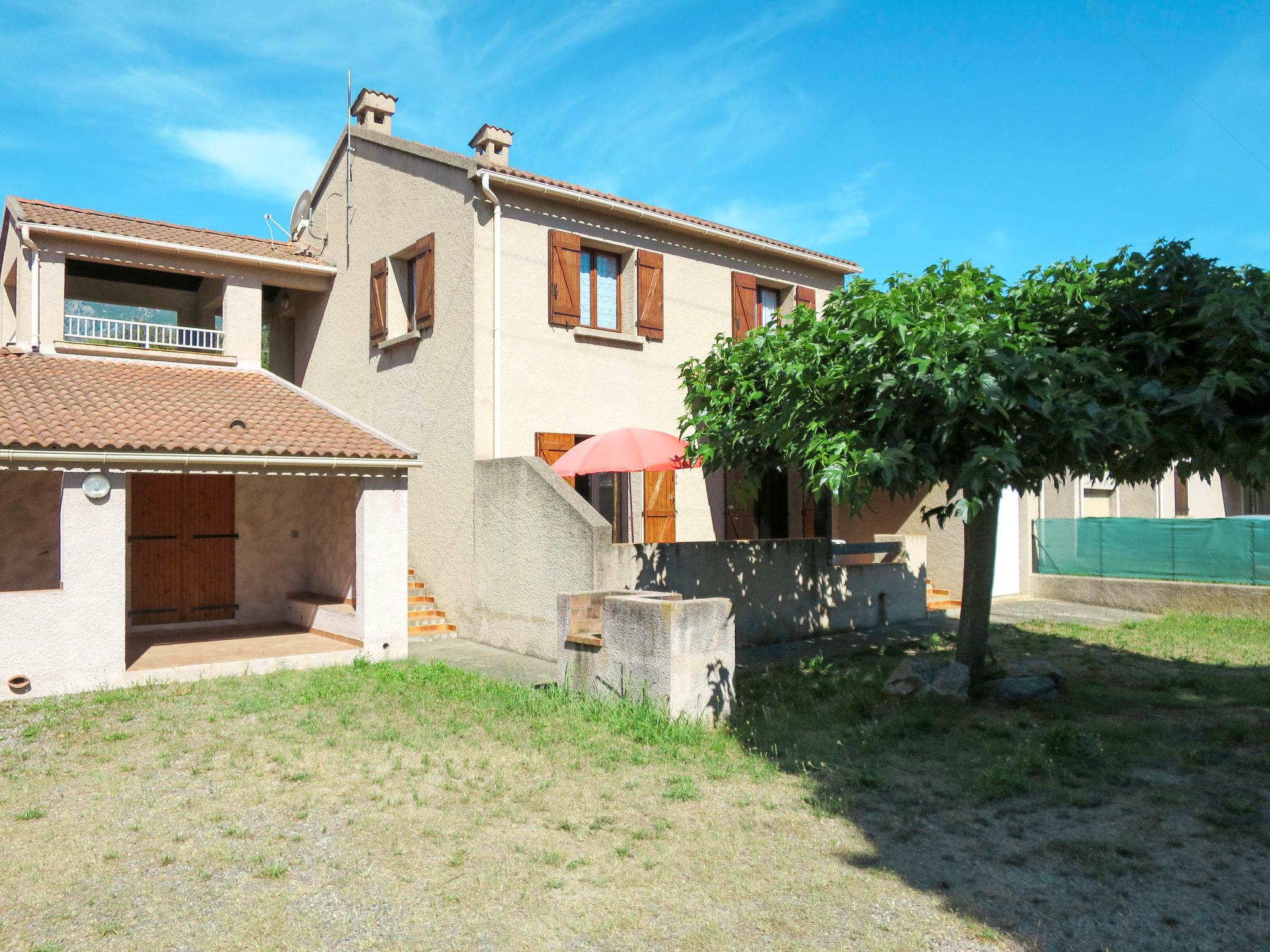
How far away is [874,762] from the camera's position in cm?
681

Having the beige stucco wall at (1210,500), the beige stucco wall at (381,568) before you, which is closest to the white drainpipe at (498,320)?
the beige stucco wall at (381,568)

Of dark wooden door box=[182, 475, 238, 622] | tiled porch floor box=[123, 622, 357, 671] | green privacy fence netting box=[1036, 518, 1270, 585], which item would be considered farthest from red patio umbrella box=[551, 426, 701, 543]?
green privacy fence netting box=[1036, 518, 1270, 585]

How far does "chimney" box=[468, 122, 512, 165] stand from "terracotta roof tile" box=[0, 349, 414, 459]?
435 cm

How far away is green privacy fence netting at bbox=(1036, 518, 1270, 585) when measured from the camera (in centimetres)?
1523

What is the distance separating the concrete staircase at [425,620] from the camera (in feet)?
42.3

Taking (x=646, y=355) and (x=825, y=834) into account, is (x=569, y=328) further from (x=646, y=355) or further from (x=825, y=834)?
(x=825, y=834)

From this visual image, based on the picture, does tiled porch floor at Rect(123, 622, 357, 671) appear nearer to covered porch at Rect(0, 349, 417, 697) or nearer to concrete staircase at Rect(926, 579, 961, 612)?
covered porch at Rect(0, 349, 417, 697)

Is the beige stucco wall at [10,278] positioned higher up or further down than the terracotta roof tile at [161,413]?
higher up

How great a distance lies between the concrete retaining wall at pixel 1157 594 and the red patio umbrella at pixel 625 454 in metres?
9.76

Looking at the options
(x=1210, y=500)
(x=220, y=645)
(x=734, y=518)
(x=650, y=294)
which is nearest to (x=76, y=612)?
(x=220, y=645)

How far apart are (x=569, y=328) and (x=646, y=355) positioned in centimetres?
150

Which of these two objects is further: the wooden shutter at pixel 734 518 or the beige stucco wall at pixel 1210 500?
the beige stucco wall at pixel 1210 500

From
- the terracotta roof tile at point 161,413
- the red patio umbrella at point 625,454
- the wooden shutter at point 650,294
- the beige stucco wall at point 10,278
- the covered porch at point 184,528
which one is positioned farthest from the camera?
the wooden shutter at point 650,294

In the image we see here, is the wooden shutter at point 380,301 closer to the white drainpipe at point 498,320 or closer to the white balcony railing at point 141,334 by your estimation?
Result: the white balcony railing at point 141,334
